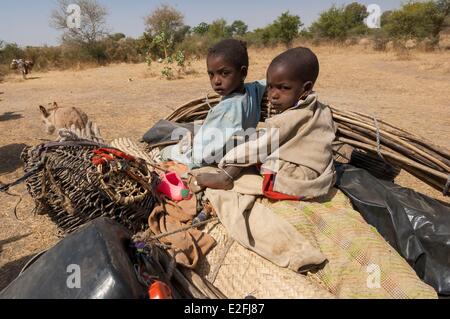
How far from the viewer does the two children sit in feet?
6.09

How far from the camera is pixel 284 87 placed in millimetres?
1980

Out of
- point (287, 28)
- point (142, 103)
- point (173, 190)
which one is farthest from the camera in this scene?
point (287, 28)

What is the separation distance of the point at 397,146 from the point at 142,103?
7.67 metres

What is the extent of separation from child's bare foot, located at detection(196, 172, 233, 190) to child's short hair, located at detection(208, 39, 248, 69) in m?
0.84

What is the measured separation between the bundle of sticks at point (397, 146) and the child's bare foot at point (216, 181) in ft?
3.15

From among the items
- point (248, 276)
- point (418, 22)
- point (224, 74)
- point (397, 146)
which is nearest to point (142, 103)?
point (224, 74)

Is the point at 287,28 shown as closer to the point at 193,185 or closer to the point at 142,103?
the point at 142,103

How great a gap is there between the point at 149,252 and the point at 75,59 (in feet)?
79.2

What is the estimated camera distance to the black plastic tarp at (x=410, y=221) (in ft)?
5.80

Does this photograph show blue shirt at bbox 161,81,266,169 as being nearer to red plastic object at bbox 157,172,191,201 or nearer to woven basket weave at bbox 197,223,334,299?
red plastic object at bbox 157,172,191,201

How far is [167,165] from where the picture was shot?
2.54 m

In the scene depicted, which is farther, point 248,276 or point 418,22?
point 418,22

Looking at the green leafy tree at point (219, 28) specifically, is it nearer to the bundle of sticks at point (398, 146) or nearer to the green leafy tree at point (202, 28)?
the green leafy tree at point (202, 28)
